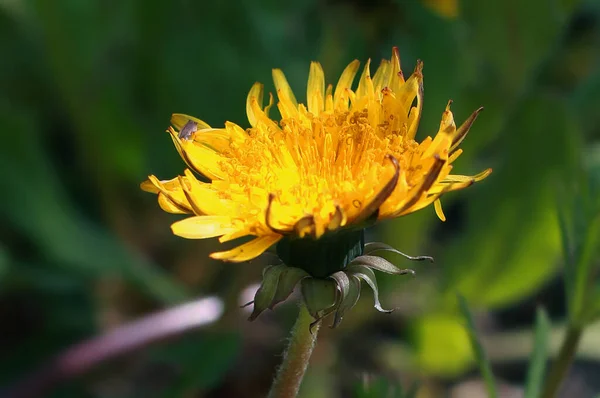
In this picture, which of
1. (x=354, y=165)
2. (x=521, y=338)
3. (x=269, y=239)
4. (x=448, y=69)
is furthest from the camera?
(x=521, y=338)

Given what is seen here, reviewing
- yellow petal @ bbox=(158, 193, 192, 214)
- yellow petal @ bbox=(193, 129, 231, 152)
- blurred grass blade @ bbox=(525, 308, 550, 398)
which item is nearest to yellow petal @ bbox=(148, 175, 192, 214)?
yellow petal @ bbox=(158, 193, 192, 214)

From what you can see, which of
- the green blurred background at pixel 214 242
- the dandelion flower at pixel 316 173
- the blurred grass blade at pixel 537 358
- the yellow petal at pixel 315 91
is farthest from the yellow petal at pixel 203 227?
the green blurred background at pixel 214 242

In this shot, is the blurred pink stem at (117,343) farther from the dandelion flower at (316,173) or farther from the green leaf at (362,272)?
the green leaf at (362,272)

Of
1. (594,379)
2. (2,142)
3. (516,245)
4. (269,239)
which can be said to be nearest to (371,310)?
(516,245)

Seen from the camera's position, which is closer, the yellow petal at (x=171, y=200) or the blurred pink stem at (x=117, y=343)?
the yellow petal at (x=171, y=200)

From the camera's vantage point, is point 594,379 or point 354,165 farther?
point 594,379

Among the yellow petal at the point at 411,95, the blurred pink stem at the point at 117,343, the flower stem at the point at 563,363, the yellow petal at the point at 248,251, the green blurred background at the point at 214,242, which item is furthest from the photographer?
the green blurred background at the point at 214,242

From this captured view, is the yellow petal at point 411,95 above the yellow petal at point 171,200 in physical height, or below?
below

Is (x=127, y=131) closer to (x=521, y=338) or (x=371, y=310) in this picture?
(x=371, y=310)
